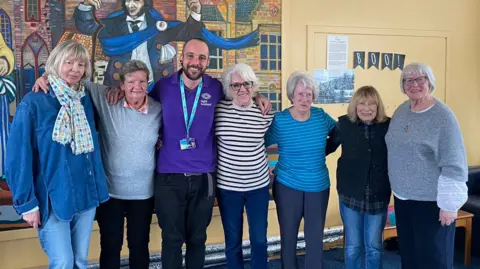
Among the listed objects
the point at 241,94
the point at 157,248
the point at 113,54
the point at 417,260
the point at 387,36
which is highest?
the point at 387,36

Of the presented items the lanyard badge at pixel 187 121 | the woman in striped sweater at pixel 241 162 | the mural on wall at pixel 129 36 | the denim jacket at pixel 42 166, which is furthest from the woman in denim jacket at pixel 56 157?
the mural on wall at pixel 129 36

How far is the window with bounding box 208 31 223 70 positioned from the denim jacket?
152cm

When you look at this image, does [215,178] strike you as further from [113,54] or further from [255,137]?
[113,54]

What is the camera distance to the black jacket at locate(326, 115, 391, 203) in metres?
2.54

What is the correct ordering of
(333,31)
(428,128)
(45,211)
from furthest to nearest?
1. (333,31)
2. (428,128)
3. (45,211)

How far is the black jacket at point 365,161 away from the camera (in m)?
2.54

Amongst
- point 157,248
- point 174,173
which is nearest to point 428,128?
point 174,173

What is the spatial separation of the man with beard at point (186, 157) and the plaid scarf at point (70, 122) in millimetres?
484

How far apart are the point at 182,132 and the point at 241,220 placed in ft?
2.23

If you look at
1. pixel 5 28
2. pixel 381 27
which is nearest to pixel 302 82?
pixel 381 27

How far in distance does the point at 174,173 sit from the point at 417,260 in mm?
1507

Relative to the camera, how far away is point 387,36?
156 inches

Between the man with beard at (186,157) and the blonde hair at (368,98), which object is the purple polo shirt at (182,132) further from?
the blonde hair at (368,98)

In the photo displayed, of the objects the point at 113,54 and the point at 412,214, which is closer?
the point at 412,214
